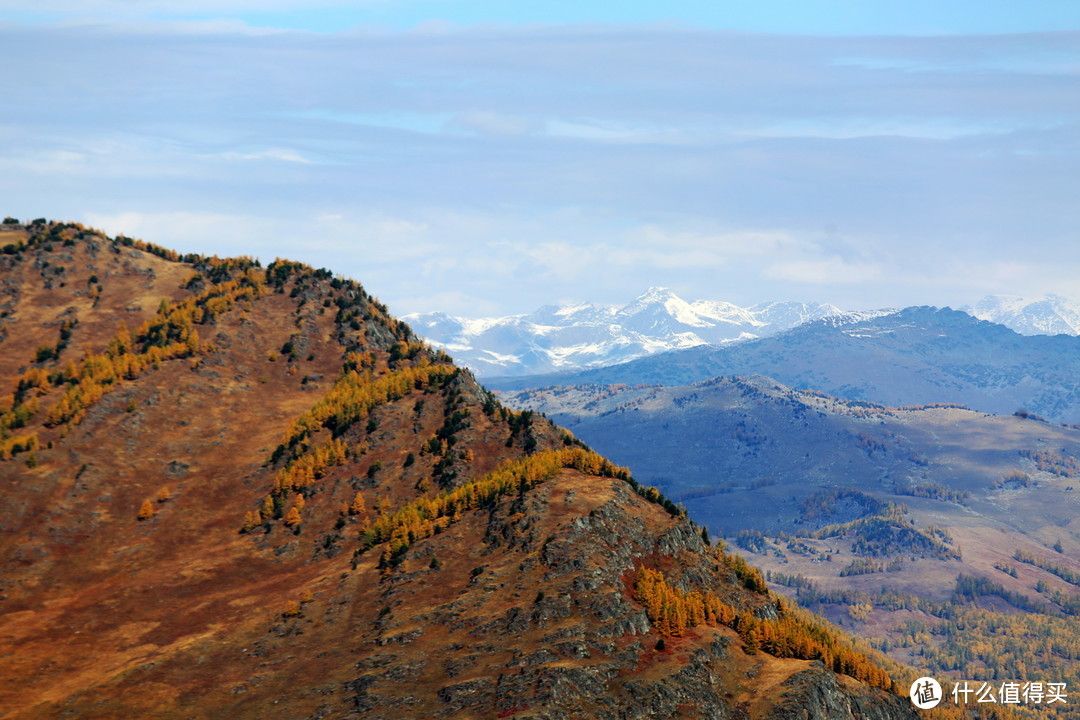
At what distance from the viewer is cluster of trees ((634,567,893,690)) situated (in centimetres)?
17088

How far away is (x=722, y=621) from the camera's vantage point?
181625 millimetres

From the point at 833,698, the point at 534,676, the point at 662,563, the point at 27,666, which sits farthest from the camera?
the point at 662,563

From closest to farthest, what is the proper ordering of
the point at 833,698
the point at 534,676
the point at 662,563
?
the point at 534,676
the point at 833,698
the point at 662,563

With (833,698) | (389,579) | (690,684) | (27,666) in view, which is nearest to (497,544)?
(389,579)

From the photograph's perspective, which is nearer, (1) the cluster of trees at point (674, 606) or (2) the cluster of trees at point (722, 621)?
(1) the cluster of trees at point (674, 606)

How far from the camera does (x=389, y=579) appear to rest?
639ft

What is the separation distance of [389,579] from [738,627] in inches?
2885

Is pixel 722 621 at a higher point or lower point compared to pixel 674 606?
lower

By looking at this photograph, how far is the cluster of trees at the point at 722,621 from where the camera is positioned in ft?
561

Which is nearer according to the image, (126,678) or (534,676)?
(534,676)

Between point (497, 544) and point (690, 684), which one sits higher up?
point (497, 544)

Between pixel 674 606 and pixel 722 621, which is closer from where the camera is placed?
pixel 674 606

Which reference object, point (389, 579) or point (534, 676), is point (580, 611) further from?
point (389, 579)

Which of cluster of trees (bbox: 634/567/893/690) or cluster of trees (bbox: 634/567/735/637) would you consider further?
cluster of trees (bbox: 634/567/893/690)
